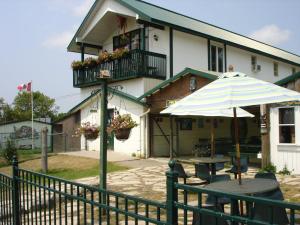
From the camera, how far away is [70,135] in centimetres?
2433

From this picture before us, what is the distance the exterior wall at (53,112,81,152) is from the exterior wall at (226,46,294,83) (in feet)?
35.8

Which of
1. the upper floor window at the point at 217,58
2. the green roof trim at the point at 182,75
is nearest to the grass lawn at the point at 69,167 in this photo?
the green roof trim at the point at 182,75

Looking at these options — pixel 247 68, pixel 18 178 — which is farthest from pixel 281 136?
pixel 247 68

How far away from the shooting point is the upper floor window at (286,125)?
39.8ft

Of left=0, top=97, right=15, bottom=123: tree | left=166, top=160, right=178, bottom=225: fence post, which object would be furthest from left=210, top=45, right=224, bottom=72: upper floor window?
left=0, top=97, right=15, bottom=123: tree

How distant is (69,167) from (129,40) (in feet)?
29.5

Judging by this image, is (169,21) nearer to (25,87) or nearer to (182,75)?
(182,75)

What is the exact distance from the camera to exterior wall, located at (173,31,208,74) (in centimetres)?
2020

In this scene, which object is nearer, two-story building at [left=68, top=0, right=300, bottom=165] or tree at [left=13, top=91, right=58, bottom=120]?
two-story building at [left=68, top=0, right=300, bottom=165]

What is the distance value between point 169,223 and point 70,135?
22.3 m

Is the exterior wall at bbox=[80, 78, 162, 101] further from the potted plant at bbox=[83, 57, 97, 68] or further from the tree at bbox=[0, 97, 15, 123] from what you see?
the tree at bbox=[0, 97, 15, 123]

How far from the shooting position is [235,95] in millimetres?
5059

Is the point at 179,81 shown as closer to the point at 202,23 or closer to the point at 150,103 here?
the point at 150,103

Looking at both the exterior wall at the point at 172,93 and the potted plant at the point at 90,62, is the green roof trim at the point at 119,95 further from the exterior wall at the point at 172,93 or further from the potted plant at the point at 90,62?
the potted plant at the point at 90,62
